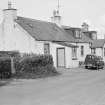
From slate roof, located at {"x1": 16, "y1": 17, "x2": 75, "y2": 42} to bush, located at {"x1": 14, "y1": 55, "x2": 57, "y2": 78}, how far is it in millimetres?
8686

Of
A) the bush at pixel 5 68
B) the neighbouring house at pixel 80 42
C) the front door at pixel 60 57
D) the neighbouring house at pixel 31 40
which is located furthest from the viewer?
the neighbouring house at pixel 80 42

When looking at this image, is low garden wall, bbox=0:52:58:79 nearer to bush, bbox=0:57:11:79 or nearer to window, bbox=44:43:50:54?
bush, bbox=0:57:11:79

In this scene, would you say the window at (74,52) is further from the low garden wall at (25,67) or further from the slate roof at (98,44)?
the low garden wall at (25,67)

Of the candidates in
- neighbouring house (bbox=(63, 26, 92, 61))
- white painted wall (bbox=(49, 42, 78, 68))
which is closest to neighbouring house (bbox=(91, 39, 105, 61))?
neighbouring house (bbox=(63, 26, 92, 61))

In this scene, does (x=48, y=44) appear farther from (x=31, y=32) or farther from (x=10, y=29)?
(x=10, y=29)

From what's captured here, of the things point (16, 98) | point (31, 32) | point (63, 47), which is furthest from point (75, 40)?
point (16, 98)

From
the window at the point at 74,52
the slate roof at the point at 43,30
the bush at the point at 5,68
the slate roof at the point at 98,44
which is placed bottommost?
the bush at the point at 5,68

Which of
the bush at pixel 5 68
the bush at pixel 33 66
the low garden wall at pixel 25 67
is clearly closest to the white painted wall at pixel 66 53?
the bush at pixel 33 66

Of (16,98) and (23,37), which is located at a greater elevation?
(23,37)

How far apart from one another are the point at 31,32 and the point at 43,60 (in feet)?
32.0

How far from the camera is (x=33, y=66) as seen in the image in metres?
22.8

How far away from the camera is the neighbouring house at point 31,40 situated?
32.5 metres

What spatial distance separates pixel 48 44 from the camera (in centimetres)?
3381

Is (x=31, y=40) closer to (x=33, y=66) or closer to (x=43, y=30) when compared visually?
(x=43, y=30)
